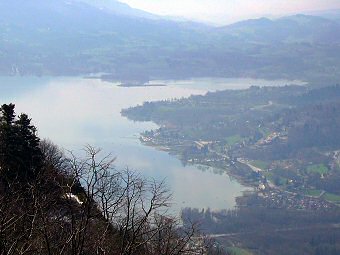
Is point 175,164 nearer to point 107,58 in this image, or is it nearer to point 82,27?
point 107,58

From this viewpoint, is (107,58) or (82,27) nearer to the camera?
(107,58)

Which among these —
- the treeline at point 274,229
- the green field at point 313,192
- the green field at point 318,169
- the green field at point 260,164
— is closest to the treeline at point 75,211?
the treeline at point 274,229

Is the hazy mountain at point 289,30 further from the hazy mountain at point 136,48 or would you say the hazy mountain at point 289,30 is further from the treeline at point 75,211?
the treeline at point 75,211

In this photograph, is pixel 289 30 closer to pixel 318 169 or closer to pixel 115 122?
pixel 115 122

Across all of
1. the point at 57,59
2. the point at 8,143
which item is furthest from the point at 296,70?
the point at 8,143

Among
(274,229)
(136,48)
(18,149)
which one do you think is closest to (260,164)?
(274,229)

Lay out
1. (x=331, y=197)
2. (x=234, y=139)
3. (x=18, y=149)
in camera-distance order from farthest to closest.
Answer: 1. (x=234, y=139)
2. (x=331, y=197)
3. (x=18, y=149)
